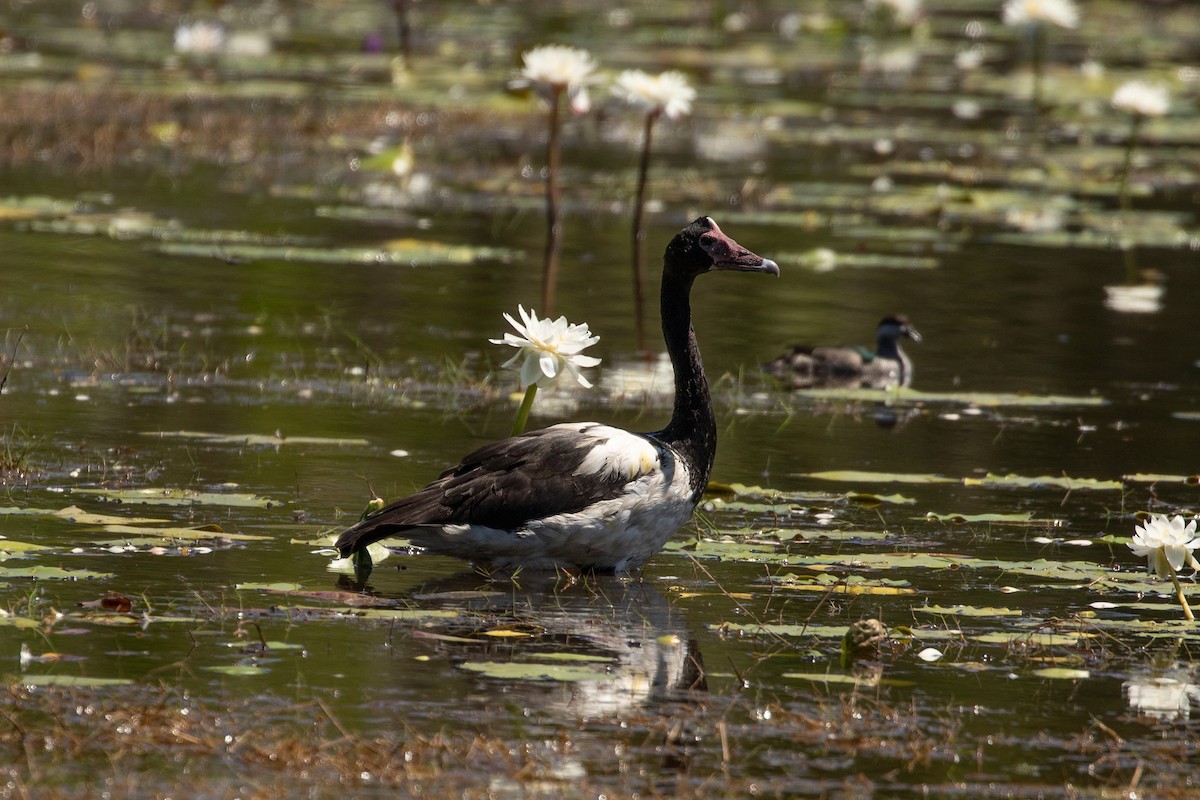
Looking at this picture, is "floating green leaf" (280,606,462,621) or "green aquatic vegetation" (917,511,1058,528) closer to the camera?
"floating green leaf" (280,606,462,621)

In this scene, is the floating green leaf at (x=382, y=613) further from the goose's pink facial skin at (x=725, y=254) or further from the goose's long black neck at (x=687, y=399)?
the goose's pink facial skin at (x=725, y=254)

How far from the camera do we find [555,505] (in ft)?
26.5

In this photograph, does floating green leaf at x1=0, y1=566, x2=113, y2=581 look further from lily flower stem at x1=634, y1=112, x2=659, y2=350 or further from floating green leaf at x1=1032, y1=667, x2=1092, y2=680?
lily flower stem at x1=634, y1=112, x2=659, y2=350

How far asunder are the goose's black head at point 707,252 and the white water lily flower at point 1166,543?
7.75 feet

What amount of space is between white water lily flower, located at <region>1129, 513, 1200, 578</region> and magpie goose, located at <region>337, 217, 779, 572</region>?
1.90 metres

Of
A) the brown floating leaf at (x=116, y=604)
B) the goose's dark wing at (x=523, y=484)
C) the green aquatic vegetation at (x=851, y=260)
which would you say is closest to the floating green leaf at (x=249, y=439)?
the goose's dark wing at (x=523, y=484)

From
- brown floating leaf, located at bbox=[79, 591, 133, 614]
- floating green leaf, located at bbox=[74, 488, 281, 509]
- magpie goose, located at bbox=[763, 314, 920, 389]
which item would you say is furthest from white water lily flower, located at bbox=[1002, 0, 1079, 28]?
brown floating leaf, located at bbox=[79, 591, 133, 614]

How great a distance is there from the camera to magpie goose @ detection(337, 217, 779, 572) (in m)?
8.00

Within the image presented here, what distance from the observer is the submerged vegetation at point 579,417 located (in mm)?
6031

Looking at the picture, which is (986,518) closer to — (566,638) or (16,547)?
(566,638)

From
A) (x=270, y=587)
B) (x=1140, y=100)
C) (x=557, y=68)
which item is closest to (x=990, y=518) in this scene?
(x=270, y=587)

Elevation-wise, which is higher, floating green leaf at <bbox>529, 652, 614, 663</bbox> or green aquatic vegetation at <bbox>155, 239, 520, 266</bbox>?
Answer: floating green leaf at <bbox>529, 652, 614, 663</bbox>

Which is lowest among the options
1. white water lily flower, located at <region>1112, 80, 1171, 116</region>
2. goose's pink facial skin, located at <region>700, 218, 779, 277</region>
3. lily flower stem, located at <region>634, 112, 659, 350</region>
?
lily flower stem, located at <region>634, 112, 659, 350</region>

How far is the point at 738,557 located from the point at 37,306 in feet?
22.9
